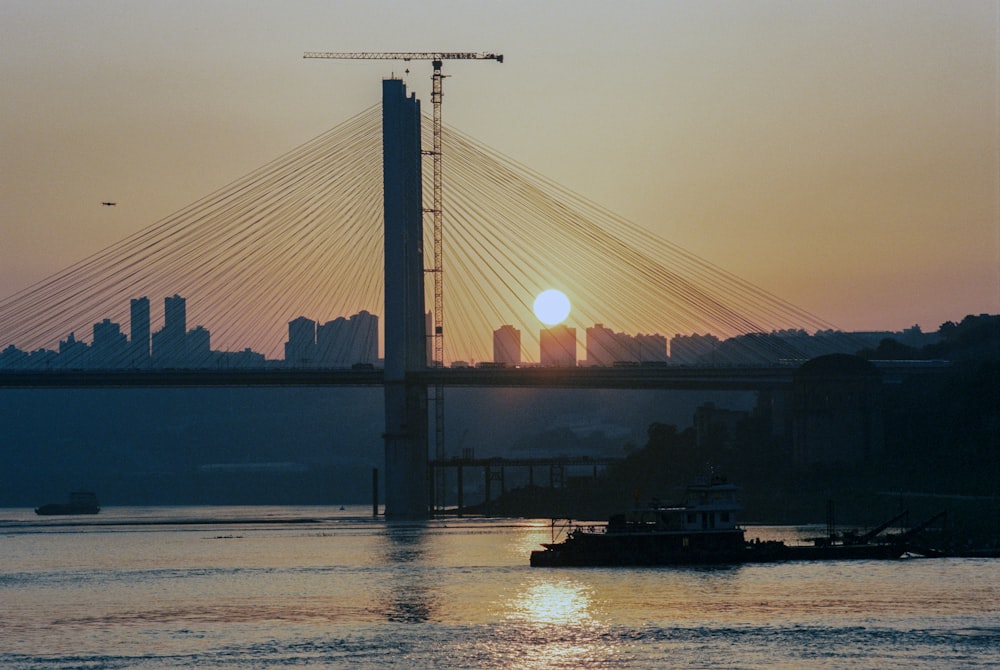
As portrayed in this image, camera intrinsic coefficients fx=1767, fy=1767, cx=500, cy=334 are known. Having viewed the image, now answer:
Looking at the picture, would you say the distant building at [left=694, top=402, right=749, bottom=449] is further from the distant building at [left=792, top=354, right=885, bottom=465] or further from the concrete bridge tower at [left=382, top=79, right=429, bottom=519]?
the concrete bridge tower at [left=382, top=79, right=429, bottom=519]

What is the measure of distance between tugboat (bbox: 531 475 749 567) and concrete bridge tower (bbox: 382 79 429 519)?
3851 cm

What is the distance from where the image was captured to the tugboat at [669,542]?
89562mm

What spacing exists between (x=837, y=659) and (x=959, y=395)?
94.1 metres

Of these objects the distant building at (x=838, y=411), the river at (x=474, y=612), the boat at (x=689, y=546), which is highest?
the distant building at (x=838, y=411)

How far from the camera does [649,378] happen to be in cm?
13350

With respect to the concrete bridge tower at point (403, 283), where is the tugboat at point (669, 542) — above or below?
below

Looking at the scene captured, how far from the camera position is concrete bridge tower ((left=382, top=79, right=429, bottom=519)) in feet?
415

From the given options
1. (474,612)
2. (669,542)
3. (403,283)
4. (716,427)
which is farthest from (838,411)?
(474,612)

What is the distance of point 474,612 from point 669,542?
76.6 feet

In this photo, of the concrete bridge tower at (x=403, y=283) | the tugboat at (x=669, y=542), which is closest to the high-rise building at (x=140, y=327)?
the concrete bridge tower at (x=403, y=283)

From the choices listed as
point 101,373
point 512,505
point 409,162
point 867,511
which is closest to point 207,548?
point 101,373

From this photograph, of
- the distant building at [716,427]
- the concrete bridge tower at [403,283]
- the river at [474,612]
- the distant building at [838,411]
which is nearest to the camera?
the river at [474,612]

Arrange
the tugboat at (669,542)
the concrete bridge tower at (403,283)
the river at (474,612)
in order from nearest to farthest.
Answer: the river at (474,612) → the tugboat at (669,542) → the concrete bridge tower at (403,283)

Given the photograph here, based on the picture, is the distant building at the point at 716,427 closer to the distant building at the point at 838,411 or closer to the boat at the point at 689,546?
the distant building at the point at 838,411
